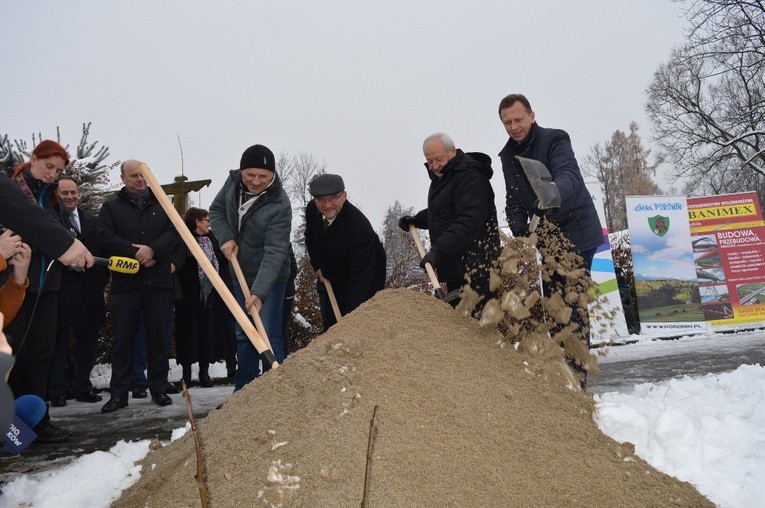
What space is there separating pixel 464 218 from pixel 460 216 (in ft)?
0.14

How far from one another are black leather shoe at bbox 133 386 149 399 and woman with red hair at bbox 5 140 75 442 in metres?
1.35

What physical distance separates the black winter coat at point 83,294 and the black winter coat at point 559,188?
149 inches

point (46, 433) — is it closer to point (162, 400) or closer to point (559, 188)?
point (162, 400)

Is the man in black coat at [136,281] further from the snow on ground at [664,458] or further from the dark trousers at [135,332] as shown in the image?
the snow on ground at [664,458]

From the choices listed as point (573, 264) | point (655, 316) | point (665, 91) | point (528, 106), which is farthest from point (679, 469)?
point (665, 91)

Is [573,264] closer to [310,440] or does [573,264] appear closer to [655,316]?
[310,440]

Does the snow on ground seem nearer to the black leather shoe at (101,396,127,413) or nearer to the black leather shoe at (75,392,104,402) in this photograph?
the black leather shoe at (101,396,127,413)

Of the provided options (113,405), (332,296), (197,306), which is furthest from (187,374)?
(332,296)

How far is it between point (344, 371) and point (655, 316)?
8802mm

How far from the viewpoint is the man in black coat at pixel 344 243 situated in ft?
15.1

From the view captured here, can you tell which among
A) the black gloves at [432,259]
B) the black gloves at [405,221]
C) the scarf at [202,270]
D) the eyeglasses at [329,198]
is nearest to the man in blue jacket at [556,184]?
the black gloves at [432,259]

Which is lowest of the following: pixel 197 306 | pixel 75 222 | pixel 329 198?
pixel 197 306

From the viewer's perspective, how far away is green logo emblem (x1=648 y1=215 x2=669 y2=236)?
10133 mm

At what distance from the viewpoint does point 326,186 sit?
14.8 ft
